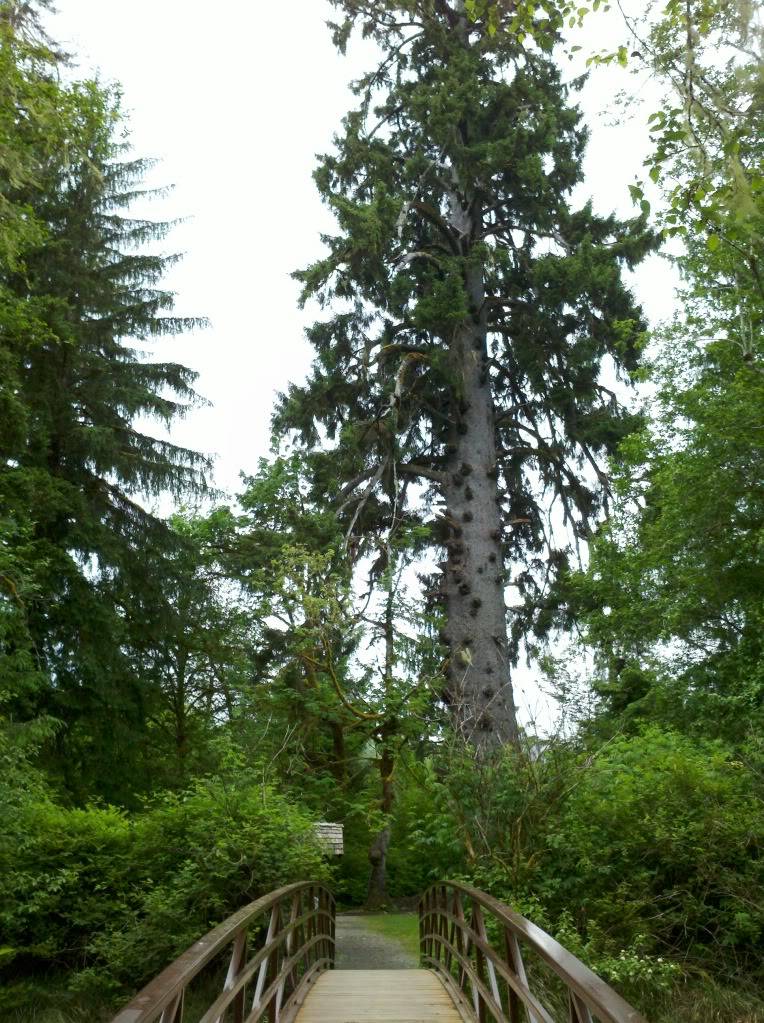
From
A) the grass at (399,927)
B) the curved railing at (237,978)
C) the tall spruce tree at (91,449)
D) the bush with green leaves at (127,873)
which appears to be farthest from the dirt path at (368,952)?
the tall spruce tree at (91,449)

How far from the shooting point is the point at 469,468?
18.3 meters

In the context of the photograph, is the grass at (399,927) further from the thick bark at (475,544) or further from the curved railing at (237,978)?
the curved railing at (237,978)

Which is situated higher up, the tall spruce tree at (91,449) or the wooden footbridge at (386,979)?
the tall spruce tree at (91,449)

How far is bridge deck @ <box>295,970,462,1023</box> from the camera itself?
6562 mm

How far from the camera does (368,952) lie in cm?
1450

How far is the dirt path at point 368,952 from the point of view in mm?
13797

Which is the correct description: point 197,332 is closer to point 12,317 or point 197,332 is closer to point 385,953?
point 12,317

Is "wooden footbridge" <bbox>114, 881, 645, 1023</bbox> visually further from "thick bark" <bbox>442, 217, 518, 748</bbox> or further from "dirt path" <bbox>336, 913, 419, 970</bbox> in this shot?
"thick bark" <bbox>442, 217, 518, 748</bbox>

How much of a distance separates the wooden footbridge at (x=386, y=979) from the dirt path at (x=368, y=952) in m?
2.15

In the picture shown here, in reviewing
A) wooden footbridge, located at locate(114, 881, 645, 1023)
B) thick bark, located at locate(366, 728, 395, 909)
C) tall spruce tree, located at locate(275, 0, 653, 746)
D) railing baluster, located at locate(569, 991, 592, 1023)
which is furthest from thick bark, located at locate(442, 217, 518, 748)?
railing baluster, located at locate(569, 991, 592, 1023)

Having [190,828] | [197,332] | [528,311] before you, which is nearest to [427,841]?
[190,828]

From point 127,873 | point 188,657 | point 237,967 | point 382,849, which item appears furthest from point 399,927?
point 237,967

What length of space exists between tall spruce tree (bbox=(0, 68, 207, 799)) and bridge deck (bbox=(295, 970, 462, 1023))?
8627 millimetres

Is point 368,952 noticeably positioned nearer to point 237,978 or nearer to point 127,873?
point 127,873
